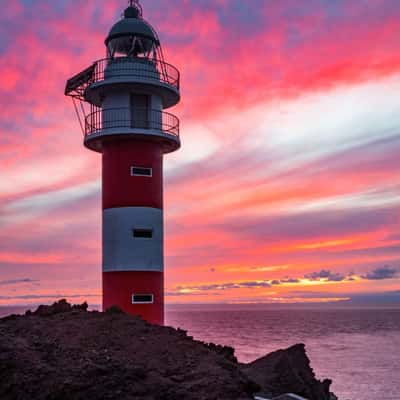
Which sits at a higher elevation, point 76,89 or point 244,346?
point 76,89

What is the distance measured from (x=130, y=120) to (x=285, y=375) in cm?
979

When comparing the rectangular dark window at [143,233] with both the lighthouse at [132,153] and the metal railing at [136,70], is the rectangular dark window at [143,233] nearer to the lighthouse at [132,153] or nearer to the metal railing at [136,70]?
the lighthouse at [132,153]

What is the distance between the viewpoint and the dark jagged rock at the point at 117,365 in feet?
32.4

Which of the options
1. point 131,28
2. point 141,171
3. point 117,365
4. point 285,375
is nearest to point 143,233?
point 141,171

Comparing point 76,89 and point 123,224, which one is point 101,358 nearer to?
point 123,224

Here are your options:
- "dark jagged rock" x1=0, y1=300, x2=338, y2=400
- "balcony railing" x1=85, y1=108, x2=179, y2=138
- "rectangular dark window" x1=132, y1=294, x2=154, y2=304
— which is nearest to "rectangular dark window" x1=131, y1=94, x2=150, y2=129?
"balcony railing" x1=85, y1=108, x2=179, y2=138

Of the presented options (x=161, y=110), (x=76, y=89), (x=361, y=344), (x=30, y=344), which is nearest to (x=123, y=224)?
(x=161, y=110)

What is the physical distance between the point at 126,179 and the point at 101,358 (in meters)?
8.99

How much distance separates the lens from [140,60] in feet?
65.3

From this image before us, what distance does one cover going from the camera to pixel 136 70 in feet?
63.9

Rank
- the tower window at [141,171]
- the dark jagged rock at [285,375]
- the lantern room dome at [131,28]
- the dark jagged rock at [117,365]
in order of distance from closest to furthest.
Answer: the dark jagged rock at [117,365] → the dark jagged rock at [285,375] → the tower window at [141,171] → the lantern room dome at [131,28]

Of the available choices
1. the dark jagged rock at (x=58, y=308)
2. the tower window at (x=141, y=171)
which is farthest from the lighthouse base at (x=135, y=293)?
the tower window at (x=141, y=171)

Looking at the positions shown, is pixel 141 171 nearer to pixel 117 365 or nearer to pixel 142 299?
pixel 142 299

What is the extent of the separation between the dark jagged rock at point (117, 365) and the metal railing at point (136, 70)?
27.4 feet
